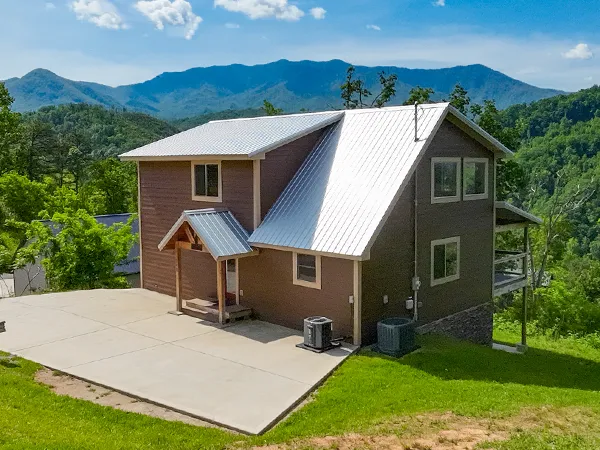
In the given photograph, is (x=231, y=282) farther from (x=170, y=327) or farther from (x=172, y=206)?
(x=172, y=206)

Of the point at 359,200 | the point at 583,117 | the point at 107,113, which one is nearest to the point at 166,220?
the point at 359,200

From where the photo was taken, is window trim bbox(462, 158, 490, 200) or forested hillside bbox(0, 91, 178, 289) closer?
window trim bbox(462, 158, 490, 200)

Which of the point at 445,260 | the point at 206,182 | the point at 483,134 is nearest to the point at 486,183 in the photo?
the point at 483,134

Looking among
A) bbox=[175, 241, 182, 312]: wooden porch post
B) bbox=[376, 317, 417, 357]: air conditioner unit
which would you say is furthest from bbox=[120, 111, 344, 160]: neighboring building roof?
bbox=[376, 317, 417, 357]: air conditioner unit

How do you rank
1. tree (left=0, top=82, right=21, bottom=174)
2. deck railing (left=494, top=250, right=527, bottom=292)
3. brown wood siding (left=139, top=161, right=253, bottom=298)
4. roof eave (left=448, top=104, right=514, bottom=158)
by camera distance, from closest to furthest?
roof eave (left=448, top=104, right=514, bottom=158) < brown wood siding (left=139, top=161, right=253, bottom=298) < deck railing (left=494, top=250, right=527, bottom=292) < tree (left=0, top=82, right=21, bottom=174)

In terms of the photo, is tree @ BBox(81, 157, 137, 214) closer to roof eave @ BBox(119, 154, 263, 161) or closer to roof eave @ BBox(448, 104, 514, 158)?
roof eave @ BBox(119, 154, 263, 161)

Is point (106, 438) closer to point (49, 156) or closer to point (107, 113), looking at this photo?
point (49, 156)

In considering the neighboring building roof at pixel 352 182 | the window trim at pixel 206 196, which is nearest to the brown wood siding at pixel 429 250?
the neighboring building roof at pixel 352 182
